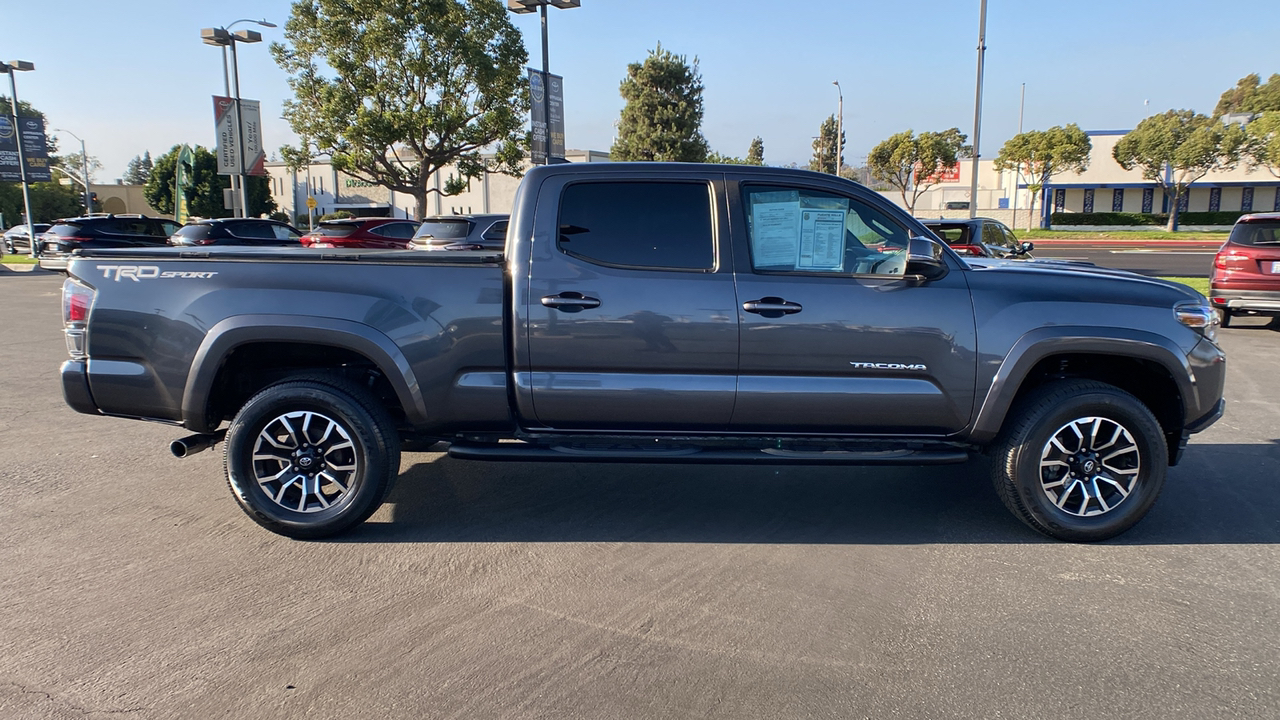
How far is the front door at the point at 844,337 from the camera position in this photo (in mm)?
4324

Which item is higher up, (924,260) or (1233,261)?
(924,260)

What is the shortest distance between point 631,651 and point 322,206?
6302cm

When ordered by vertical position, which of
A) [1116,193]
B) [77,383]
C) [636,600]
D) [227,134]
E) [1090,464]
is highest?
[227,134]

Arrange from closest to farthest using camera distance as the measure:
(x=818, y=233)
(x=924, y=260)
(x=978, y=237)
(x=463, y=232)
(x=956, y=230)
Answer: (x=924, y=260), (x=818, y=233), (x=978, y=237), (x=956, y=230), (x=463, y=232)

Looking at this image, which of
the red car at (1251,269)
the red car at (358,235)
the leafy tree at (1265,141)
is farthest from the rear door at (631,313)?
the leafy tree at (1265,141)

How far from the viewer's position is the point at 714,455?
440cm

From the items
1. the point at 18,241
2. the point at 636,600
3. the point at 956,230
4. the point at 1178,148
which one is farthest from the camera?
the point at 1178,148

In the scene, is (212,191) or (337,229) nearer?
(337,229)

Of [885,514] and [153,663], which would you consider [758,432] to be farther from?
[153,663]

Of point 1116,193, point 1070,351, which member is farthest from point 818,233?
point 1116,193

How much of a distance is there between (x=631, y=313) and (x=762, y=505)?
156 cm

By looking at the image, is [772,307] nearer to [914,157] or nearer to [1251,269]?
[1251,269]

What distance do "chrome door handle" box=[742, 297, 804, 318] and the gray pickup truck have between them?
11mm

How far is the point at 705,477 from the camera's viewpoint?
562cm
